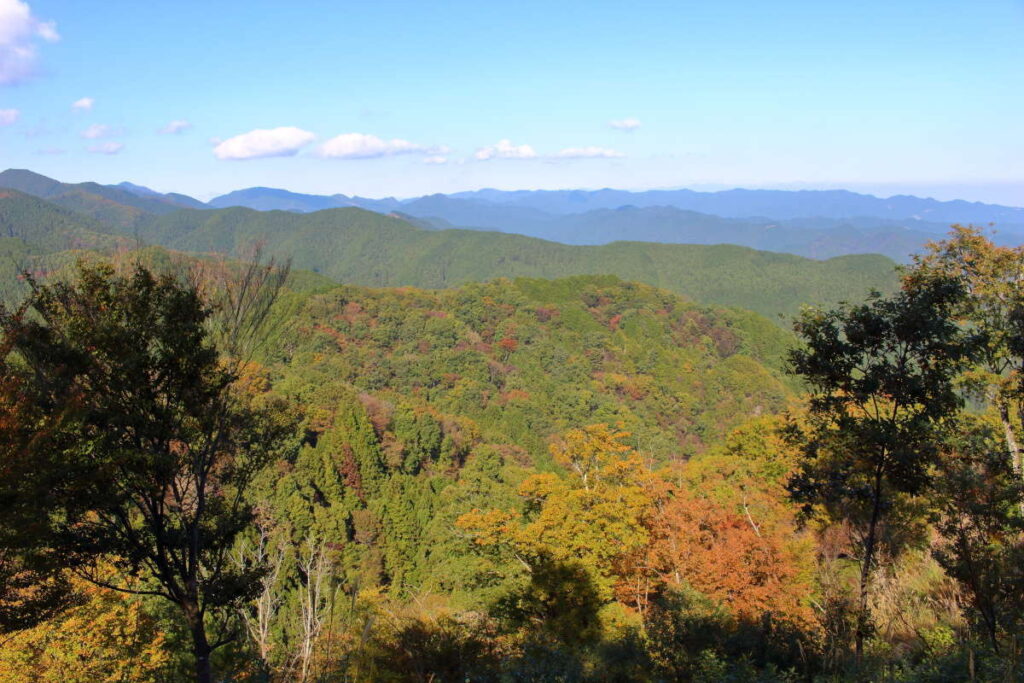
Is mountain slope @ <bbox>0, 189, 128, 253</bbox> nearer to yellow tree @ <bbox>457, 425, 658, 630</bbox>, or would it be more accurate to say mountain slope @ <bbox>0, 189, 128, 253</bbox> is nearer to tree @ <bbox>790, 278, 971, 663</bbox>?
yellow tree @ <bbox>457, 425, 658, 630</bbox>

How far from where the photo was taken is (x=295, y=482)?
33.7 meters

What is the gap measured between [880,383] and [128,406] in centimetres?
930

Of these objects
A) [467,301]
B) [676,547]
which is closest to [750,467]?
[676,547]

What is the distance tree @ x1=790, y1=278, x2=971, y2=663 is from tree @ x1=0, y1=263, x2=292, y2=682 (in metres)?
7.64

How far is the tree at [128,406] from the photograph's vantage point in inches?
237

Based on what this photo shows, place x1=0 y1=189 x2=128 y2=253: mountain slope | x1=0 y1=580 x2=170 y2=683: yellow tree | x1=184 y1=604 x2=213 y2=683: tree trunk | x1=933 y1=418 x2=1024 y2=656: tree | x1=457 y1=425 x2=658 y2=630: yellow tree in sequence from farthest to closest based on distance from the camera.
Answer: x1=0 y1=189 x2=128 y2=253: mountain slope → x1=457 y1=425 x2=658 y2=630: yellow tree → x1=0 y1=580 x2=170 y2=683: yellow tree → x1=184 y1=604 x2=213 y2=683: tree trunk → x1=933 y1=418 x2=1024 y2=656: tree

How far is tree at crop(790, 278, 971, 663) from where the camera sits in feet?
23.2

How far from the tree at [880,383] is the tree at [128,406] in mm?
7644

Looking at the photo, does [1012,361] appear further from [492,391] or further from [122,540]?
[492,391]

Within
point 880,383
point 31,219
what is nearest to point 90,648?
point 880,383

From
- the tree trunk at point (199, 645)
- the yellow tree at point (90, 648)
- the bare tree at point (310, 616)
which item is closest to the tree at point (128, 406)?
the tree trunk at point (199, 645)

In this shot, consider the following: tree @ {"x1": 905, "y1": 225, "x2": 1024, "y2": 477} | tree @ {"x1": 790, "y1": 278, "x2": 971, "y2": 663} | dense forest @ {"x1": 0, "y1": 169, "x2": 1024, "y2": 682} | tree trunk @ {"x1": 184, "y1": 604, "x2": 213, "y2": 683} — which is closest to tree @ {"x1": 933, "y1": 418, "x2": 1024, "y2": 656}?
dense forest @ {"x1": 0, "y1": 169, "x2": 1024, "y2": 682}

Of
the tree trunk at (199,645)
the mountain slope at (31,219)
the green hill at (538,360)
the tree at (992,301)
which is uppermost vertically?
the mountain slope at (31,219)

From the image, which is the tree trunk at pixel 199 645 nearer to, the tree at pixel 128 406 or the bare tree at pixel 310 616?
the tree at pixel 128 406
